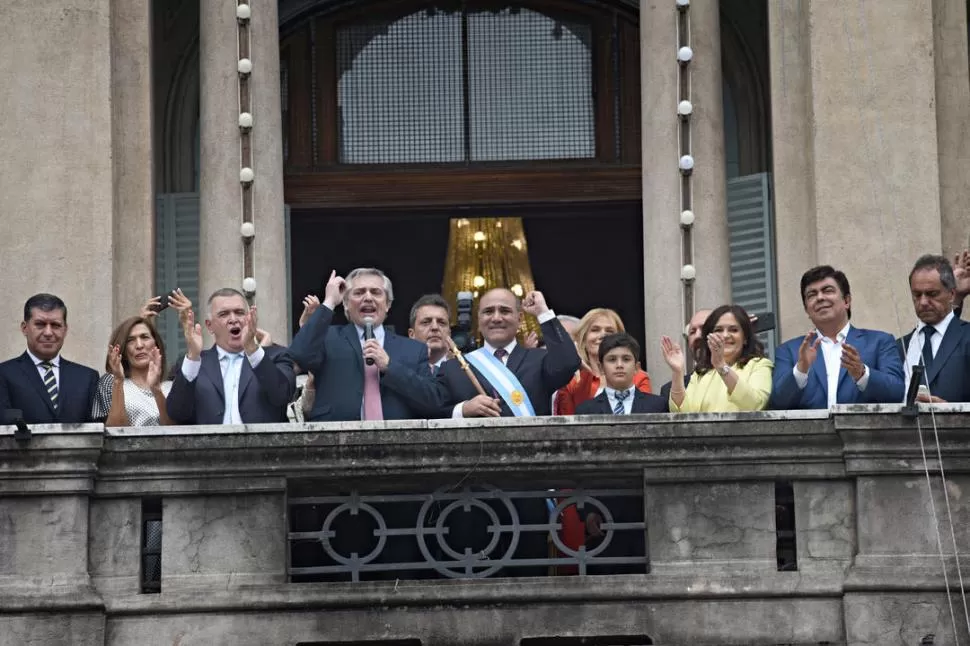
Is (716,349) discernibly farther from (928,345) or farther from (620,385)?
(928,345)

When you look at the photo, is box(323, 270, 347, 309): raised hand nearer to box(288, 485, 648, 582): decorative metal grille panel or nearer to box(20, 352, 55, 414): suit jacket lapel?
box(288, 485, 648, 582): decorative metal grille panel

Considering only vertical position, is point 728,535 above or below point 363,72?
below

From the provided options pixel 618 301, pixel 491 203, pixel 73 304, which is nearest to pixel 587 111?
pixel 491 203

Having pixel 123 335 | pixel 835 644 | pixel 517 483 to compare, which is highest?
pixel 123 335

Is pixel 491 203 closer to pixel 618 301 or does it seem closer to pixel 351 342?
pixel 618 301

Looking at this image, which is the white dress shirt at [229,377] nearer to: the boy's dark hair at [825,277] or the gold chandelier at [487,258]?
the boy's dark hair at [825,277]

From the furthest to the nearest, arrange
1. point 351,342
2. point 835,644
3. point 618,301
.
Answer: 1. point 618,301
2. point 351,342
3. point 835,644

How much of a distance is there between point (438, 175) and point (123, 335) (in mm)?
7180

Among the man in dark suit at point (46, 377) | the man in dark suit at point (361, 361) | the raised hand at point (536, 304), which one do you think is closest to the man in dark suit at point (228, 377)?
the man in dark suit at point (361, 361)

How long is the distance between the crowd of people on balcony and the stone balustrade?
0.48m

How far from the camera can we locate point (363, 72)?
22.1 meters

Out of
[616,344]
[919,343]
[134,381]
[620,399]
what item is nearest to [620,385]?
[620,399]

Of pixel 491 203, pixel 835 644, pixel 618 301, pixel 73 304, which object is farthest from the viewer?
pixel 618 301

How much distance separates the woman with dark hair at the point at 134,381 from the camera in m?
14.8
